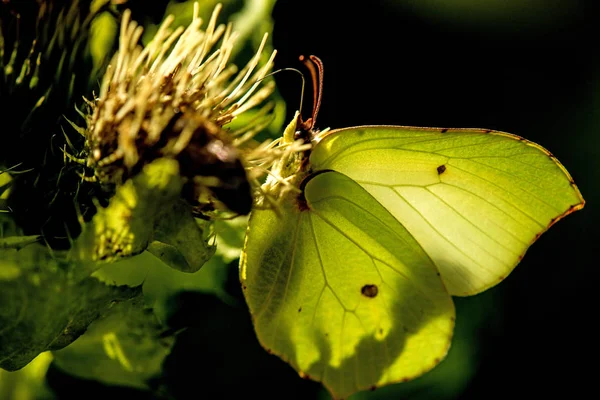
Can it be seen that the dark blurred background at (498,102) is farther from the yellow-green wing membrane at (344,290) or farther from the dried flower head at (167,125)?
the dried flower head at (167,125)

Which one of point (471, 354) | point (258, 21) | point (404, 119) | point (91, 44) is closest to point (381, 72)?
point (404, 119)

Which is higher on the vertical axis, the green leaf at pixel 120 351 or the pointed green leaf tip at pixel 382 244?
the pointed green leaf tip at pixel 382 244

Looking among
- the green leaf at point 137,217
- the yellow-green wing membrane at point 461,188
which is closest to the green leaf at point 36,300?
the green leaf at point 137,217

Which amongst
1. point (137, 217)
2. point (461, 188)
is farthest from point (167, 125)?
point (461, 188)

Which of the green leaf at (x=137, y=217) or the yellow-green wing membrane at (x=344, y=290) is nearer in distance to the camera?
the green leaf at (x=137, y=217)

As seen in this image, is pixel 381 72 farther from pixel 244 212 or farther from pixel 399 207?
pixel 244 212

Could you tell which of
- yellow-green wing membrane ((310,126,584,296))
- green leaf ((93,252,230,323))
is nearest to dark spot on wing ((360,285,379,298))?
yellow-green wing membrane ((310,126,584,296))
